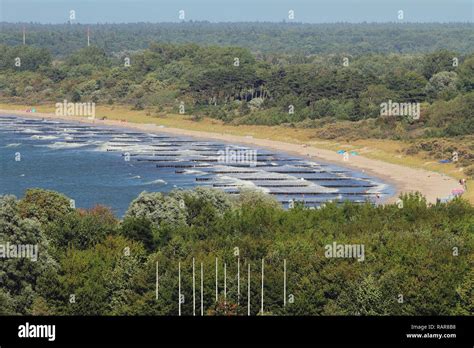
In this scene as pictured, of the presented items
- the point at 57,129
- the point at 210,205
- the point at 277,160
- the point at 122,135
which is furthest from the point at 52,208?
the point at 57,129

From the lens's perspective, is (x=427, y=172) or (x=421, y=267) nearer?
(x=421, y=267)

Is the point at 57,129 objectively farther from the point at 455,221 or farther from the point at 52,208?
the point at 455,221

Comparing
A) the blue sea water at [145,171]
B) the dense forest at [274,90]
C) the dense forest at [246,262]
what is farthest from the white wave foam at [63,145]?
the dense forest at [246,262]

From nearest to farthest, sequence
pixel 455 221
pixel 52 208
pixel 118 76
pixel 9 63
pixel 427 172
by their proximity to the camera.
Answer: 1. pixel 455 221
2. pixel 52 208
3. pixel 427 172
4. pixel 118 76
5. pixel 9 63

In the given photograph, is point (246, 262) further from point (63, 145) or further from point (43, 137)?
point (43, 137)

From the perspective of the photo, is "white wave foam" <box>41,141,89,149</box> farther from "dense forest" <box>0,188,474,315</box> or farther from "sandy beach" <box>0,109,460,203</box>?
Result: "dense forest" <box>0,188,474,315</box>

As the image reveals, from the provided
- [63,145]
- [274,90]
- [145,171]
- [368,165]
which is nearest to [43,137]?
[63,145]
